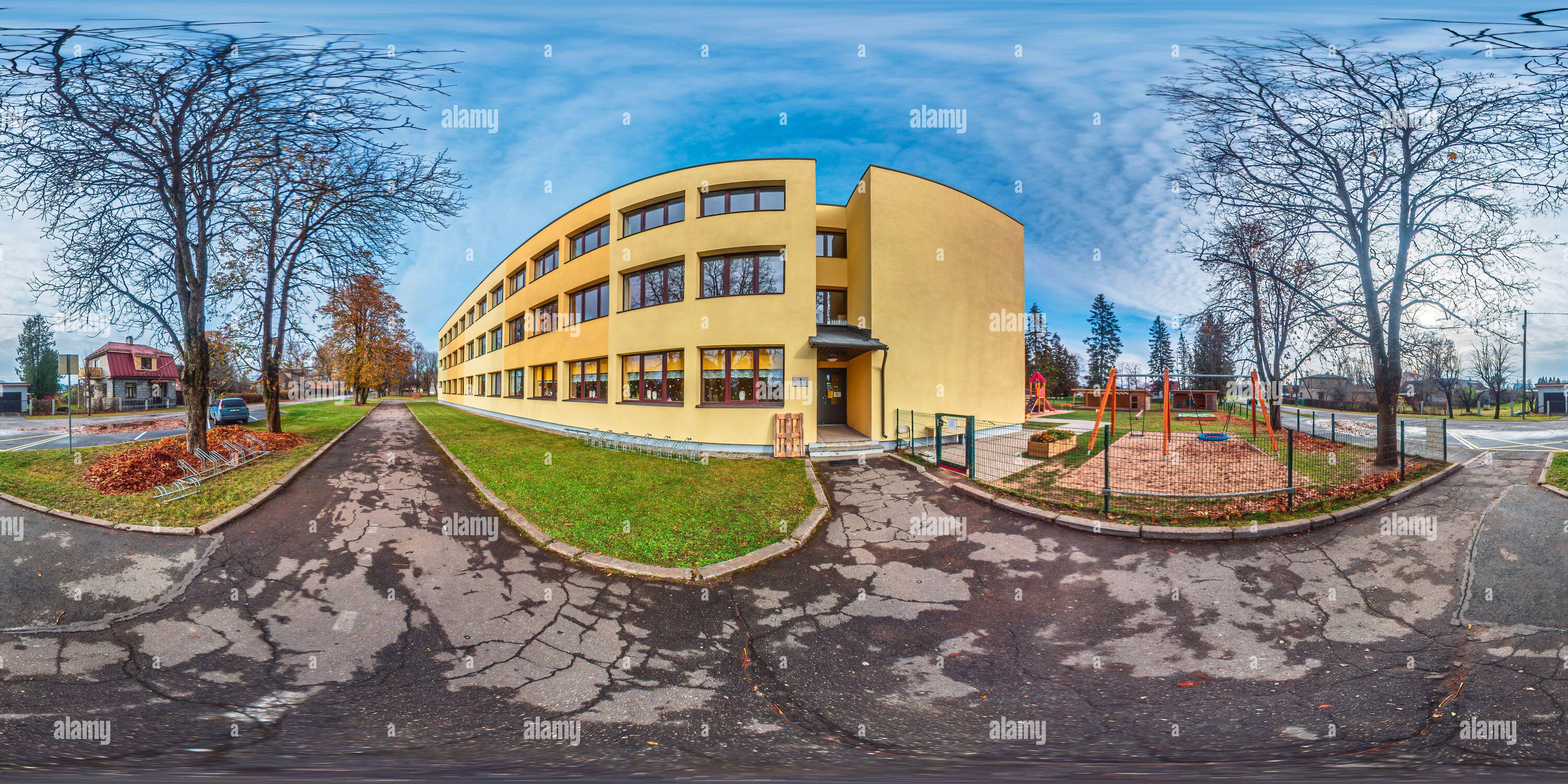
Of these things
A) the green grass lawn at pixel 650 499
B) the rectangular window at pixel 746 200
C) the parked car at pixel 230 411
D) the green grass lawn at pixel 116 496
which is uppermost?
the rectangular window at pixel 746 200

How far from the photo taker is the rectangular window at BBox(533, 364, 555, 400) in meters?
22.2

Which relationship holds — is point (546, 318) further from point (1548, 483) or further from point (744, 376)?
point (1548, 483)

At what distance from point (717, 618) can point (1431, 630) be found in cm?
605

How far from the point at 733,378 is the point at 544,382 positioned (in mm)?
13316

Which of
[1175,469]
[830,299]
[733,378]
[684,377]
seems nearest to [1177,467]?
[1175,469]

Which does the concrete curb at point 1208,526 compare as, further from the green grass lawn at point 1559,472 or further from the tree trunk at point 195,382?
the tree trunk at point 195,382

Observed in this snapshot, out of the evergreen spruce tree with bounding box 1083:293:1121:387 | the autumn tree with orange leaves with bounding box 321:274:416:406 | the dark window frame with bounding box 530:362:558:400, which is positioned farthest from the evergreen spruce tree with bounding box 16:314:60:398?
the evergreen spruce tree with bounding box 1083:293:1121:387

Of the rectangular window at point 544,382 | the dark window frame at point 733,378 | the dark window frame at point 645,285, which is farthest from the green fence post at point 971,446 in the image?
the rectangular window at point 544,382

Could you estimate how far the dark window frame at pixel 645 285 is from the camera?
1499 centimetres

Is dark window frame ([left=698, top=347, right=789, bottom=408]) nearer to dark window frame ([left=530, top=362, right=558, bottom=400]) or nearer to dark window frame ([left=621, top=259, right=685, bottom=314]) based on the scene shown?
dark window frame ([left=621, top=259, right=685, bottom=314])

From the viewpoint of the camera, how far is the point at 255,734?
10.5 feet

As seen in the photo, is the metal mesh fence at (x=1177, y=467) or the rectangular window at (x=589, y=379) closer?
the metal mesh fence at (x=1177, y=467)

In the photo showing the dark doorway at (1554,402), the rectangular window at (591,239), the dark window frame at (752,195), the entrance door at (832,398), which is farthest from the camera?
the dark doorway at (1554,402)

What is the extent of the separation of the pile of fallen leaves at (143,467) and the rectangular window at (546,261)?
1236cm
